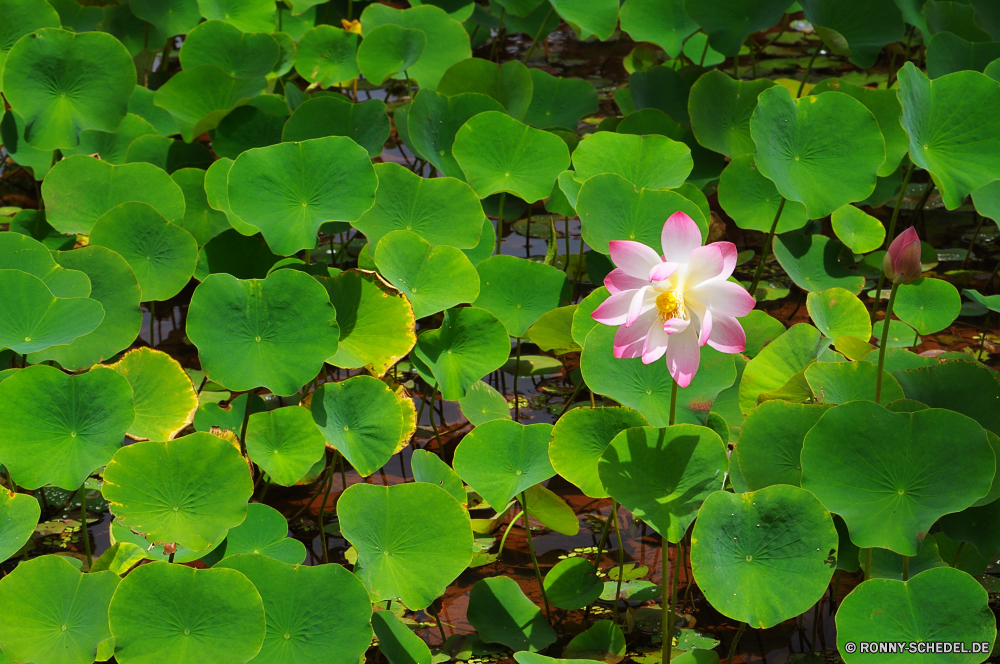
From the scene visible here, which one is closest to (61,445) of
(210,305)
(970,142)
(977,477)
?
(210,305)

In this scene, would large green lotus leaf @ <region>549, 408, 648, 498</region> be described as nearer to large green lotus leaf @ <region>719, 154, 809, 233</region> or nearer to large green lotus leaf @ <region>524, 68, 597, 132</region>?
large green lotus leaf @ <region>719, 154, 809, 233</region>

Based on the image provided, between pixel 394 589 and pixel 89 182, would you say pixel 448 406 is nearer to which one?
pixel 394 589

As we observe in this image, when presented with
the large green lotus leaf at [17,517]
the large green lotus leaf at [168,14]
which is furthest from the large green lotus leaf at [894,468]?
the large green lotus leaf at [168,14]

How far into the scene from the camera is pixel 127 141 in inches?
80.3

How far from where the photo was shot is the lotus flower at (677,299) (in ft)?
3.48

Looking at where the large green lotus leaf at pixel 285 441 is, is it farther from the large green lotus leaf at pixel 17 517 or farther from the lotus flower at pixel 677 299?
the lotus flower at pixel 677 299

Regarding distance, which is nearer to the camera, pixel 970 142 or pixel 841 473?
pixel 841 473

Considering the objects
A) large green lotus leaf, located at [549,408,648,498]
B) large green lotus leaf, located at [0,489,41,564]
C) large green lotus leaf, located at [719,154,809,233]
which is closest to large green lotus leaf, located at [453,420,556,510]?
large green lotus leaf, located at [549,408,648,498]

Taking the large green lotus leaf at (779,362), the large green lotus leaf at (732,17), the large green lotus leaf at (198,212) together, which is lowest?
the large green lotus leaf at (779,362)

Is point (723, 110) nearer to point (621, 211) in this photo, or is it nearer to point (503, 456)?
point (621, 211)

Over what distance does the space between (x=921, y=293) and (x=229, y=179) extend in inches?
58.2

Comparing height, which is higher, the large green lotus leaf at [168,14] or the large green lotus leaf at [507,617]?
the large green lotus leaf at [168,14]

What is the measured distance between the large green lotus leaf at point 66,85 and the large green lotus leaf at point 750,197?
1427mm

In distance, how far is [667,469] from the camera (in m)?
1.15
